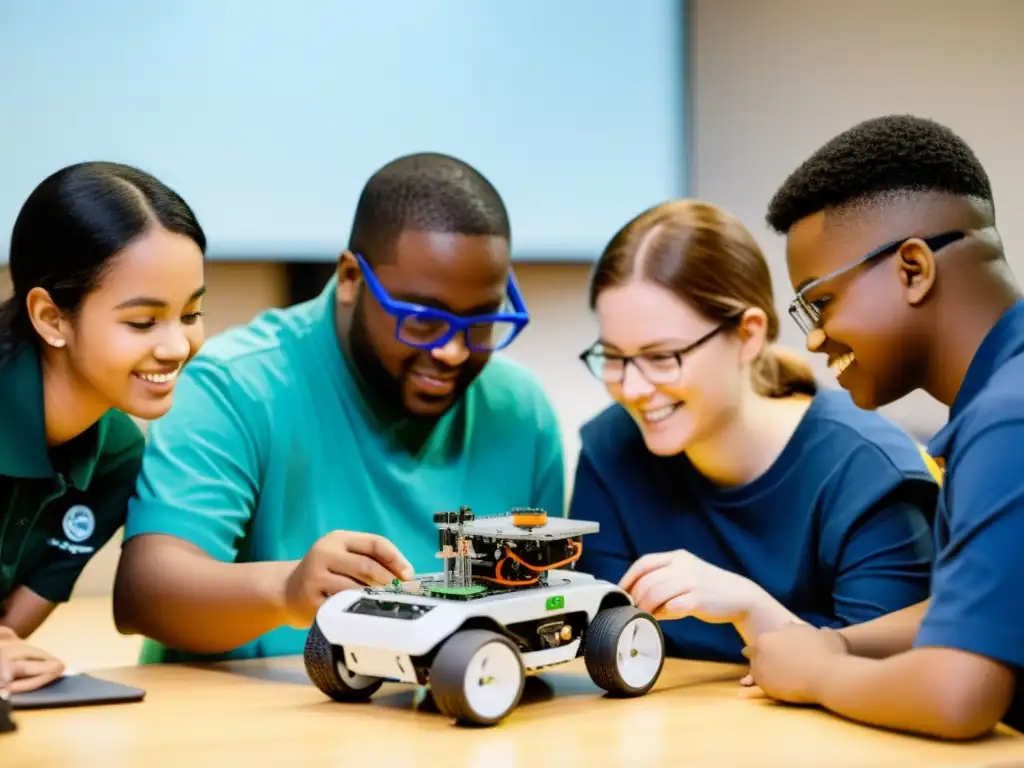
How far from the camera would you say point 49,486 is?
1.57 m

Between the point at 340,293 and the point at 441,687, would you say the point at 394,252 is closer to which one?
the point at 340,293

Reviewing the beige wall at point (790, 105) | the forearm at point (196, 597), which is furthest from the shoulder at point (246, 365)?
the beige wall at point (790, 105)

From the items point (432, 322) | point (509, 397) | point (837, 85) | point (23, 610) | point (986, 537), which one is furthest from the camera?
point (837, 85)

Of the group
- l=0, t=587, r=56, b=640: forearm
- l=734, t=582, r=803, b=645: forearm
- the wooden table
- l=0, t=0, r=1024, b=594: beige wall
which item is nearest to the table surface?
the wooden table

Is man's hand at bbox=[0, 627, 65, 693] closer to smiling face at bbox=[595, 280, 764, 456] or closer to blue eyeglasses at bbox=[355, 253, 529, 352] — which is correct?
blue eyeglasses at bbox=[355, 253, 529, 352]

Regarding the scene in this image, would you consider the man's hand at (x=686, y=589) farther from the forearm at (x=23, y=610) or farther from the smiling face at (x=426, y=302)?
the forearm at (x=23, y=610)

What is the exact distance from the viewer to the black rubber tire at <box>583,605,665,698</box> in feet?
4.52

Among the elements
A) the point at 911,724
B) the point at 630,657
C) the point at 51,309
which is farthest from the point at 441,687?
the point at 51,309

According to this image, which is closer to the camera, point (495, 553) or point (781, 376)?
point (495, 553)

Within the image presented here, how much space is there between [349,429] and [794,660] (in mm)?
770

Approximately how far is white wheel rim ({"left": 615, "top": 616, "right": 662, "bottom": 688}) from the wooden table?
0.03 meters

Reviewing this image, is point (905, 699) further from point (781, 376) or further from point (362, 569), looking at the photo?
point (781, 376)

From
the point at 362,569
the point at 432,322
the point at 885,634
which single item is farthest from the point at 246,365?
the point at 885,634

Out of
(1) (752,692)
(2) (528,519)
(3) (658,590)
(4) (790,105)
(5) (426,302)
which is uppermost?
(4) (790,105)
